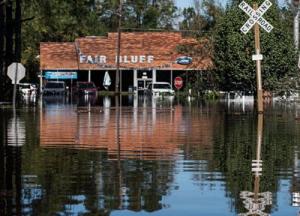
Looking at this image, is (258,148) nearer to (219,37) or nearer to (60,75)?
(219,37)

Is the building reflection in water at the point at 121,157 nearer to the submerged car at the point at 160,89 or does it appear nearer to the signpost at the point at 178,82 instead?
the submerged car at the point at 160,89

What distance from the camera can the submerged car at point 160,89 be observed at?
80.3 meters

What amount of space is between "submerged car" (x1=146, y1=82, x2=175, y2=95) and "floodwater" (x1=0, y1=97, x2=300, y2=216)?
57.1 m

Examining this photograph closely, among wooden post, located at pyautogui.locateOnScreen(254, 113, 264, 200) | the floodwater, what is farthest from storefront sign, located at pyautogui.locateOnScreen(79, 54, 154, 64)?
the floodwater

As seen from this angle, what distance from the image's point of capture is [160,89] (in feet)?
270

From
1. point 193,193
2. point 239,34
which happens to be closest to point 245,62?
point 239,34

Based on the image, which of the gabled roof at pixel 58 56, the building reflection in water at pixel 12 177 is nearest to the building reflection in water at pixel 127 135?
the building reflection in water at pixel 12 177

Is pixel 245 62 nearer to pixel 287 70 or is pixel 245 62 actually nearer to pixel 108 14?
pixel 287 70

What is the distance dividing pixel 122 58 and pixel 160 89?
1032 centimetres

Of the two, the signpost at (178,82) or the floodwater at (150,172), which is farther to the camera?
the signpost at (178,82)

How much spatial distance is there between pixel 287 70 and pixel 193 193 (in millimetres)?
42759

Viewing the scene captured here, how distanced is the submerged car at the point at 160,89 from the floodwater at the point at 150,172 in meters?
57.1

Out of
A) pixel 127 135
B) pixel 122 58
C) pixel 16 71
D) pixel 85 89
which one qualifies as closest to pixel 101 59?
pixel 122 58

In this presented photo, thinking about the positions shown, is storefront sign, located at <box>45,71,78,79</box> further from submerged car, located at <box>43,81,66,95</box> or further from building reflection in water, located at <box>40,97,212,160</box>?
building reflection in water, located at <box>40,97,212,160</box>
